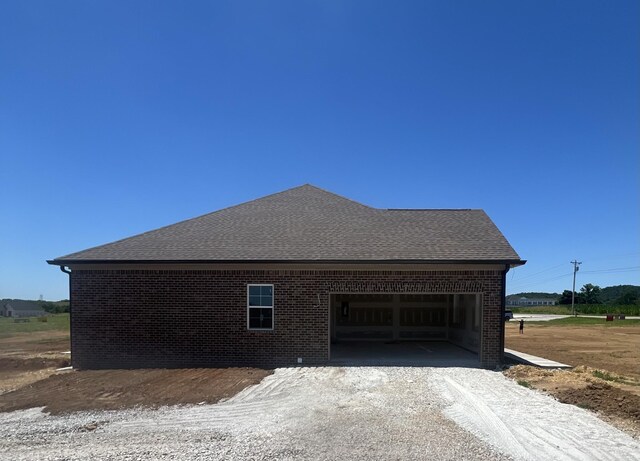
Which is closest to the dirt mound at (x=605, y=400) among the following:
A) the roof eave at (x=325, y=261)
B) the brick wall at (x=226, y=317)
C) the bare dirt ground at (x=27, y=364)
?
the brick wall at (x=226, y=317)

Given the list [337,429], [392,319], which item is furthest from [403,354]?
[337,429]

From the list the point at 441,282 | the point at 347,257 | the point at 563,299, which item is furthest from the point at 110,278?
the point at 563,299

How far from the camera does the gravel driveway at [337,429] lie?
6.77 m

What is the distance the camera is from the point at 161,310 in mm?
14531

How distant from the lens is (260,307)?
14.5 metres

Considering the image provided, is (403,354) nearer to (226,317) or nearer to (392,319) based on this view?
(392,319)

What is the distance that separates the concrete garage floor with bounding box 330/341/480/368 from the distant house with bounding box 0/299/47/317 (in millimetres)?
57796

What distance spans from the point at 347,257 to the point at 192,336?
5304 millimetres

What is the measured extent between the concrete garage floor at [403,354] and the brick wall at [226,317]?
1.00 meters

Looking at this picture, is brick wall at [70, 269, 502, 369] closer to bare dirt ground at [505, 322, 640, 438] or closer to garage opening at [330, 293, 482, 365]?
bare dirt ground at [505, 322, 640, 438]

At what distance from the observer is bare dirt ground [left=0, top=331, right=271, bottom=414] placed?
32.1 feet

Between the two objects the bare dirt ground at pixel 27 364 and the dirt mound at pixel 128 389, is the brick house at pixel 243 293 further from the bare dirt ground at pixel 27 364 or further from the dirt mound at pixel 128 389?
the bare dirt ground at pixel 27 364

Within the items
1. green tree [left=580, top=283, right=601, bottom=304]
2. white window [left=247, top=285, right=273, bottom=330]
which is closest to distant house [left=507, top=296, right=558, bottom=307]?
green tree [left=580, top=283, right=601, bottom=304]

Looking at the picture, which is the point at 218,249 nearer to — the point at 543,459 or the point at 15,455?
the point at 15,455
